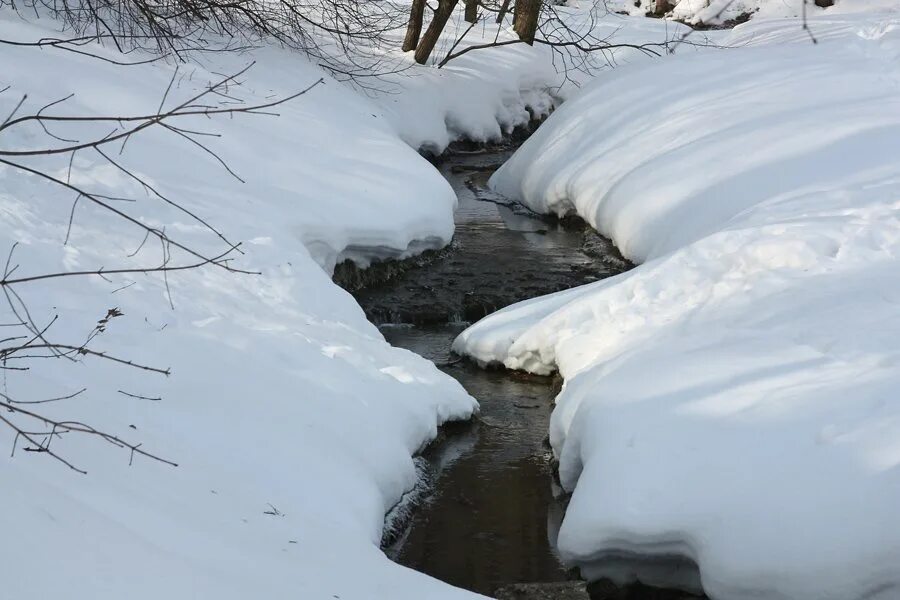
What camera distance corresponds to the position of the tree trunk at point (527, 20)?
1734 cm

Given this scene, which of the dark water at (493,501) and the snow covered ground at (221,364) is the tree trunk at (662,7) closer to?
the snow covered ground at (221,364)

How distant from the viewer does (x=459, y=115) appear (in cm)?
1595

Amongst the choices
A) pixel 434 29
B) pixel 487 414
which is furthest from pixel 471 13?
pixel 487 414

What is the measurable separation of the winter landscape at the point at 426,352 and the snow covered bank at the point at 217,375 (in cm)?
2

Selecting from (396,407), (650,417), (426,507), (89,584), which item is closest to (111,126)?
(396,407)

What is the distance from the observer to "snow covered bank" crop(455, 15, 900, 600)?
13.9 feet

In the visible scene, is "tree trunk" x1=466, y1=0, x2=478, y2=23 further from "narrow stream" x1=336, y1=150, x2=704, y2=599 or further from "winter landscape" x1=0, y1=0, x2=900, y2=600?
"winter landscape" x1=0, y1=0, x2=900, y2=600

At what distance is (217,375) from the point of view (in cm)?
529

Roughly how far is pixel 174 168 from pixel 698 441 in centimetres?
478

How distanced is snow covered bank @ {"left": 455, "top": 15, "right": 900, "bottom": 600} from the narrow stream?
229 millimetres

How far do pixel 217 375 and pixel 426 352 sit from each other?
9.10 feet

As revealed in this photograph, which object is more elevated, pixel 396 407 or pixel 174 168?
pixel 174 168

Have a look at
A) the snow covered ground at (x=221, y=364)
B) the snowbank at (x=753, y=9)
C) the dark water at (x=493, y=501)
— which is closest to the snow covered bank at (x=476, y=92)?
the snow covered ground at (x=221, y=364)

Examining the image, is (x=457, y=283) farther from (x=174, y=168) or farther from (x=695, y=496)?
(x=695, y=496)
